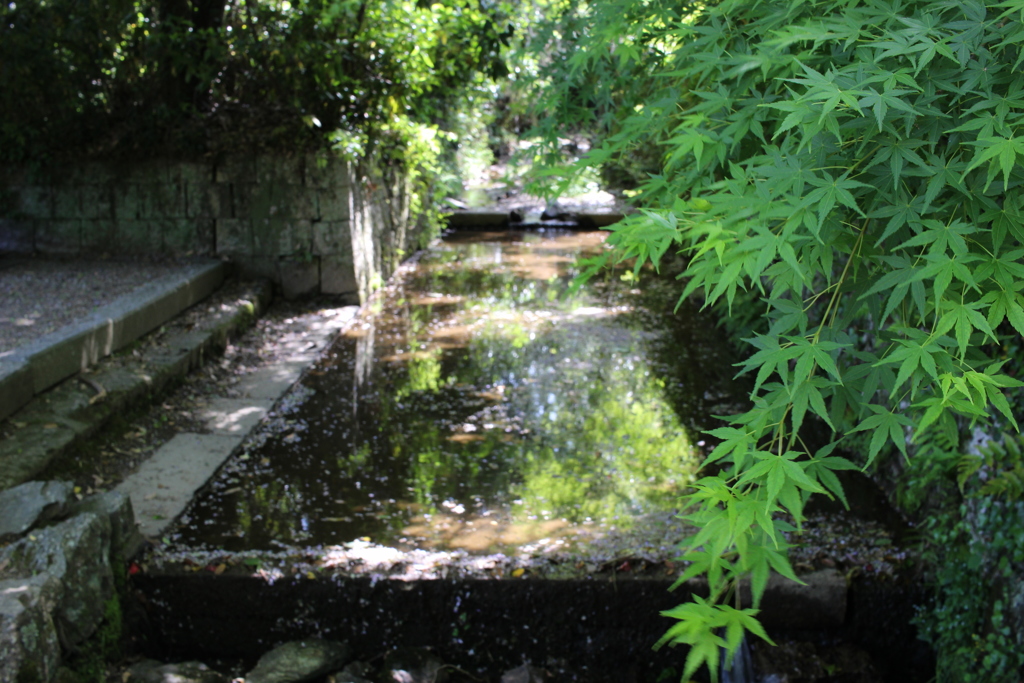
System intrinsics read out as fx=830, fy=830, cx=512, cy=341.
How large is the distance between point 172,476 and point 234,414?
0.91 meters

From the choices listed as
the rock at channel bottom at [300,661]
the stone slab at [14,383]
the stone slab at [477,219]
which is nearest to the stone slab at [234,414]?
the stone slab at [14,383]

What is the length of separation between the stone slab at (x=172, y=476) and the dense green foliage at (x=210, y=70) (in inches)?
130

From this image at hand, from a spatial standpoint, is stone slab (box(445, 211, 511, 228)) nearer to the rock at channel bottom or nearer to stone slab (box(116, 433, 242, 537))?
stone slab (box(116, 433, 242, 537))

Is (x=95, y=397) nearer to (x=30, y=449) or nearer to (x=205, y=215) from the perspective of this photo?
(x=30, y=449)

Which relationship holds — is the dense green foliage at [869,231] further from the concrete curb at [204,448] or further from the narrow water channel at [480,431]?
the concrete curb at [204,448]

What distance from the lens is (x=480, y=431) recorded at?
4.84m

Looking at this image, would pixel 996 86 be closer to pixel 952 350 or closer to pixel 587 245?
pixel 952 350

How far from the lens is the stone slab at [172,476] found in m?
3.76

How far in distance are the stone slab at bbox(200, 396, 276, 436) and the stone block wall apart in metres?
2.46

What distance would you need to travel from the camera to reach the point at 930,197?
1650 mm

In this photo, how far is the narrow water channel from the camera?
12.4 feet

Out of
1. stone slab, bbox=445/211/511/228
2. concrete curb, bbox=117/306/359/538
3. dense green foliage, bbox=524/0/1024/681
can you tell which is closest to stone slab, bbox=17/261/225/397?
concrete curb, bbox=117/306/359/538

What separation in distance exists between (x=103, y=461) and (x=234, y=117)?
408 centimetres

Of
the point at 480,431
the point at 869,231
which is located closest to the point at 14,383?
the point at 480,431
